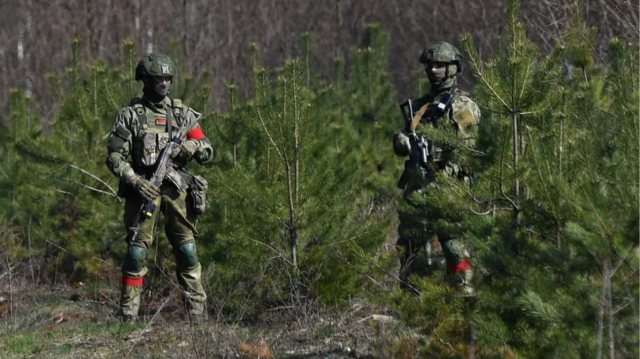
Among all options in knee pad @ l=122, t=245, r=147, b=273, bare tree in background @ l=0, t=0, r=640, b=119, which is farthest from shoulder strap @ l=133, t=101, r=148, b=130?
bare tree in background @ l=0, t=0, r=640, b=119

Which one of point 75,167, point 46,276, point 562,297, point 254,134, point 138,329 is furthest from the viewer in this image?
point 46,276

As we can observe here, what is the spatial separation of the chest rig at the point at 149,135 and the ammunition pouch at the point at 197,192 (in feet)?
1.12

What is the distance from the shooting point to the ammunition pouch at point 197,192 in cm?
797

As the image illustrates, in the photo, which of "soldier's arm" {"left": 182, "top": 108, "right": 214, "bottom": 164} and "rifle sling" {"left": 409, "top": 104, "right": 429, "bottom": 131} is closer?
"rifle sling" {"left": 409, "top": 104, "right": 429, "bottom": 131}

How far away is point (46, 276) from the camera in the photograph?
10891 mm

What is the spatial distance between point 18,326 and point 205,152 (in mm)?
2007

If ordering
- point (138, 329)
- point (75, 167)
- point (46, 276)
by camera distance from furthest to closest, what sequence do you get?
point (46, 276), point (75, 167), point (138, 329)

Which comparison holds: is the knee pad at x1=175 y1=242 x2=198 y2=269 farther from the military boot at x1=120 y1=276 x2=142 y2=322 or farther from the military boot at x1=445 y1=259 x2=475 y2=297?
the military boot at x1=445 y1=259 x2=475 y2=297

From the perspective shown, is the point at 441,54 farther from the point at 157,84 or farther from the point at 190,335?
the point at 190,335

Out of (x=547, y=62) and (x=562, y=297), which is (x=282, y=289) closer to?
(x=547, y=62)

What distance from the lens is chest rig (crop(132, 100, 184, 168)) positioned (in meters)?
7.81

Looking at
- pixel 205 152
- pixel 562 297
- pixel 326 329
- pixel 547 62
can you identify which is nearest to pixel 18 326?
pixel 205 152

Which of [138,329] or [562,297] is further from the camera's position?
[138,329]

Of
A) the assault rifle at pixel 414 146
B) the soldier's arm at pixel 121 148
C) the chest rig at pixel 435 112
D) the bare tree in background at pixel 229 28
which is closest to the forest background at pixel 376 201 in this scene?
the chest rig at pixel 435 112
